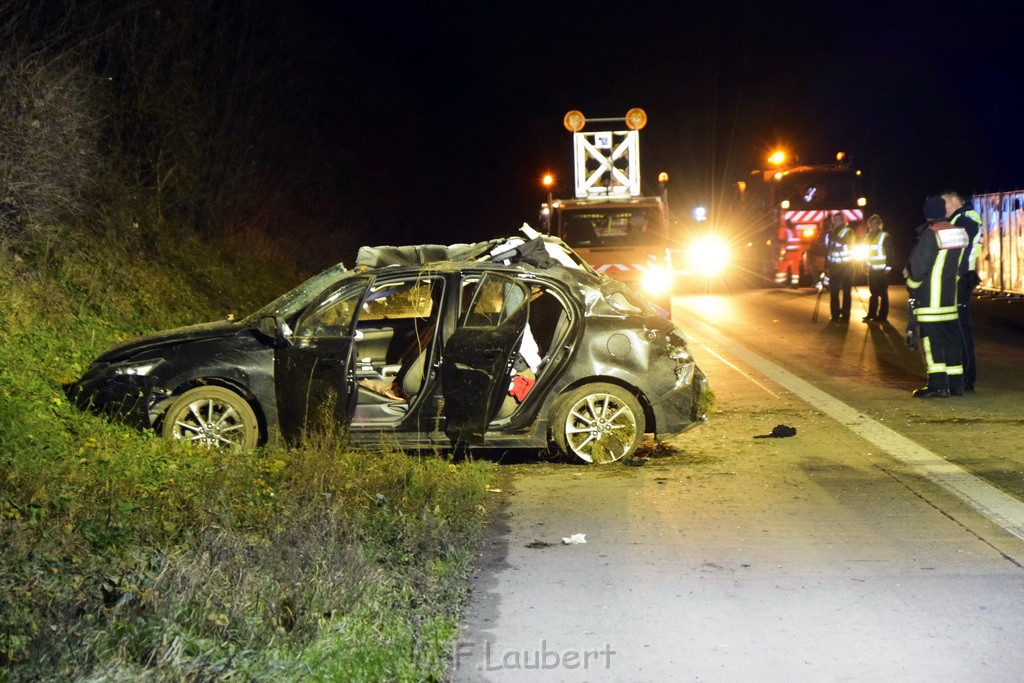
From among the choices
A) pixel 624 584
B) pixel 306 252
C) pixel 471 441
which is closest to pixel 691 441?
pixel 471 441

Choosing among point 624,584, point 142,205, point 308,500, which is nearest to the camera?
point 624,584

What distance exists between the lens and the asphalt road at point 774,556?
189 inches

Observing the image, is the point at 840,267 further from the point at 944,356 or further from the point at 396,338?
the point at 396,338

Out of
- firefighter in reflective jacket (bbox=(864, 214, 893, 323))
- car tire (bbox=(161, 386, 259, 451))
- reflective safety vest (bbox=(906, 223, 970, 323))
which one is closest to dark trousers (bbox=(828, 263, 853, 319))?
firefighter in reflective jacket (bbox=(864, 214, 893, 323))

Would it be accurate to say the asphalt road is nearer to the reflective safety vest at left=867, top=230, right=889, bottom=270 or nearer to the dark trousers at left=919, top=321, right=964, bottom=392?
the dark trousers at left=919, top=321, right=964, bottom=392

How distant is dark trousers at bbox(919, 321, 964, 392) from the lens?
11.2 meters

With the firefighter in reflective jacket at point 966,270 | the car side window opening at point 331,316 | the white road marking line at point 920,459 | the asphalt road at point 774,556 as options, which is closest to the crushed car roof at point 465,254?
the car side window opening at point 331,316

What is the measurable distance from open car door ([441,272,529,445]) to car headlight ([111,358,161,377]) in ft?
6.31

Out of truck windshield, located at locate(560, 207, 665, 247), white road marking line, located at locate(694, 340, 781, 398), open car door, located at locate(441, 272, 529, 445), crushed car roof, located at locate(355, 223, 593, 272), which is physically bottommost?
white road marking line, located at locate(694, 340, 781, 398)

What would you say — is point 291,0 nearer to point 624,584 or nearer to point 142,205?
point 142,205

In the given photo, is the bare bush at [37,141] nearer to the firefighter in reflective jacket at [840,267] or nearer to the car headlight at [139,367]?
the car headlight at [139,367]

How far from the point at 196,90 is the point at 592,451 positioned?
44.1 feet

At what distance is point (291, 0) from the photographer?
2325 cm

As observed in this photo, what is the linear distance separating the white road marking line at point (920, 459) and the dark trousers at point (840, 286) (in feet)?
18.2
